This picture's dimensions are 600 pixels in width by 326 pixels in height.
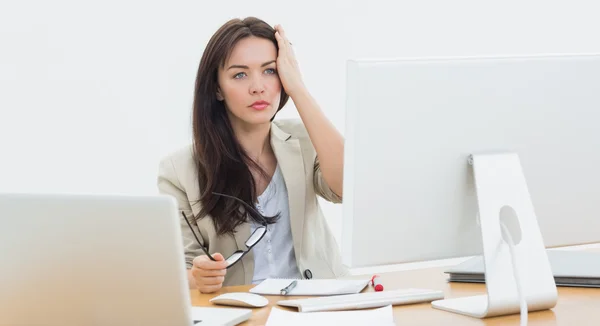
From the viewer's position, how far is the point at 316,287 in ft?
6.63

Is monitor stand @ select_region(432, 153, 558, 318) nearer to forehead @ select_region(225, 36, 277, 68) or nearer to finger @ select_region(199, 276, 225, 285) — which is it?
finger @ select_region(199, 276, 225, 285)

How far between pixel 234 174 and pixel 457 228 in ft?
3.34

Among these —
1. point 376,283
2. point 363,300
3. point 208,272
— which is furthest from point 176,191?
point 363,300

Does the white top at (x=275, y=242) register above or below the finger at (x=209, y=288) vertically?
above

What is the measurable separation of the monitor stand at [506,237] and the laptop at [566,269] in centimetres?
25

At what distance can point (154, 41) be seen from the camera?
370 centimetres

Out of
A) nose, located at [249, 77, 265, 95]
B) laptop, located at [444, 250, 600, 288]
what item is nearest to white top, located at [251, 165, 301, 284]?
nose, located at [249, 77, 265, 95]

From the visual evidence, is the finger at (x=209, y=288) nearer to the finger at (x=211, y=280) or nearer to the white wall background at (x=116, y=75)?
the finger at (x=211, y=280)

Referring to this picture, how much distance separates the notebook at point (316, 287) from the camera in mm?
1974

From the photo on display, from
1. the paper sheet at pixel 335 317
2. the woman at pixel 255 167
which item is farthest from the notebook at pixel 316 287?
the woman at pixel 255 167

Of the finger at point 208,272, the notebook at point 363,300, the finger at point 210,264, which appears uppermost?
the finger at point 210,264

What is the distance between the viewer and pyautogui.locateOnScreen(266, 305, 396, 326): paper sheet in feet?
5.45

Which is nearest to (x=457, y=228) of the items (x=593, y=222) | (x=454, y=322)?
(x=454, y=322)

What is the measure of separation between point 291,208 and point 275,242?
0.36ft
